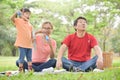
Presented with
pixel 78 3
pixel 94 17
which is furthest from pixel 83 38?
pixel 78 3

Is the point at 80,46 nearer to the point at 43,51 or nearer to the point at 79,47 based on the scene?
the point at 79,47

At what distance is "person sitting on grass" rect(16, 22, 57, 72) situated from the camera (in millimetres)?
4871

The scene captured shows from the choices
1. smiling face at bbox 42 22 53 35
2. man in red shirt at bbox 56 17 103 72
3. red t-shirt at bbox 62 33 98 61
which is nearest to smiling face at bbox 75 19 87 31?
man in red shirt at bbox 56 17 103 72

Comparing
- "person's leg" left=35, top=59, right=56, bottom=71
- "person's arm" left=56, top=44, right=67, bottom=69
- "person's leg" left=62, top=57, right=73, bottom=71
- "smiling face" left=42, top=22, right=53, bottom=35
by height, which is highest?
"smiling face" left=42, top=22, right=53, bottom=35

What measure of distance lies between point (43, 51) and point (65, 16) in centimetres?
1447

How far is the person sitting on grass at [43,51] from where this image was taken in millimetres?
4871

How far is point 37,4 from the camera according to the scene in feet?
67.8

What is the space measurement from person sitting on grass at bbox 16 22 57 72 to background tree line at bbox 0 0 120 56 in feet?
19.7

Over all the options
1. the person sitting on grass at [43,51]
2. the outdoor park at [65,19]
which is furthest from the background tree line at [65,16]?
the person sitting on grass at [43,51]

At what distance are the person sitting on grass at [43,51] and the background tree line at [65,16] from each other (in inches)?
237

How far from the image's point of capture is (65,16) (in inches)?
758

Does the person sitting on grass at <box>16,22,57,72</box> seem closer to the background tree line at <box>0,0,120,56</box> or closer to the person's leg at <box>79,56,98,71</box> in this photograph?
the person's leg at <box>79,56,98,71</box>

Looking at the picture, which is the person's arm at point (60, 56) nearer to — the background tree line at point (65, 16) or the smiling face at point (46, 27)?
the smiling face at point (46, 27)

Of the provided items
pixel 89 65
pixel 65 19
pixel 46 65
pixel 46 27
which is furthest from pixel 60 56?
pixel 65 19
